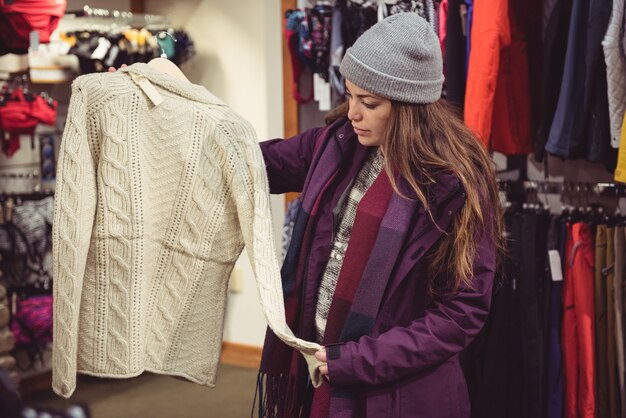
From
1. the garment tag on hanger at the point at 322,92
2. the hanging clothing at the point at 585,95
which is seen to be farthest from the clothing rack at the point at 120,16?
the hanging clothing at the point at 585,95

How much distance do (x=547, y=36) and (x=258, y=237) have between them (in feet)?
5.69

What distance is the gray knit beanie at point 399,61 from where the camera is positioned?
1.77 metres

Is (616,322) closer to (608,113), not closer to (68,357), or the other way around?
(608,113)

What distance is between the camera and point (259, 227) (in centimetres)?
182

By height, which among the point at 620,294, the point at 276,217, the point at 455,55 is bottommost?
the point at 276,217

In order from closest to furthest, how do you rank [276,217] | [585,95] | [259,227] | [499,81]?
[259,227], [585,95], [499,81], [276,217]

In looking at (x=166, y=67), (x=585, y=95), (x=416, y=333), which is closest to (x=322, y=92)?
(x=585, y=95)

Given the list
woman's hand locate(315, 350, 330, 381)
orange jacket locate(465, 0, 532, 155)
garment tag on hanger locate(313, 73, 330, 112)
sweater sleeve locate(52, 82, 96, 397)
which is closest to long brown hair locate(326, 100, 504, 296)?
woman's hand locate(315, 350, 330, 381)

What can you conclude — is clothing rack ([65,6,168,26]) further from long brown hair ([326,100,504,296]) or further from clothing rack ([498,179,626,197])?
long brown hair ([326,100,504,296])

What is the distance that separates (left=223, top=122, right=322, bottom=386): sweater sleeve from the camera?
5.87 ft

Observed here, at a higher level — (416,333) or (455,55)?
(455,55)

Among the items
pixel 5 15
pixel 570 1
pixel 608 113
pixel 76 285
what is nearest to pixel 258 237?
pixel 76 285

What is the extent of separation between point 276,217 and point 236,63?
0.95 metres

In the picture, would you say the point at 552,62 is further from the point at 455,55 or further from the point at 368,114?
the point at 368,114
